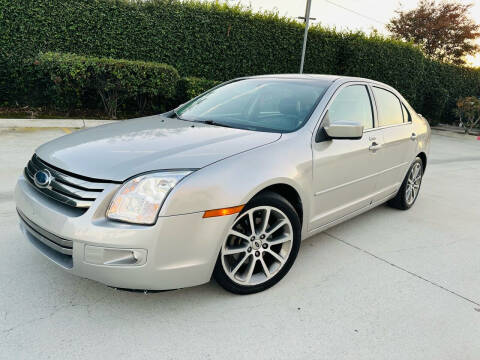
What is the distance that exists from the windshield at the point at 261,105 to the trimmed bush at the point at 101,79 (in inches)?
220

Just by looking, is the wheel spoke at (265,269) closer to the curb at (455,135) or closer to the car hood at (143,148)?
the car hood at (143,148)

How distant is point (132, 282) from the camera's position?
2105 mm

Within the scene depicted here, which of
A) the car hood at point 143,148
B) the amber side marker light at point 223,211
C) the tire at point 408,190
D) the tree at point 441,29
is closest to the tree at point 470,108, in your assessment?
the tree at point 441,29

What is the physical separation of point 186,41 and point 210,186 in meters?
9.08

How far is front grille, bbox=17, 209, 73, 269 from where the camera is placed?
2143 mm

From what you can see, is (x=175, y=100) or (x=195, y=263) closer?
(x=195, y=263)

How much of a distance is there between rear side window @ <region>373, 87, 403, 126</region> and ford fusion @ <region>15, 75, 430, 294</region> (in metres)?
0.19

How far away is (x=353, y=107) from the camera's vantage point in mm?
3465

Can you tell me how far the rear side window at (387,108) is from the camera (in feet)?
12.6

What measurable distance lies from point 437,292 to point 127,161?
2384mm

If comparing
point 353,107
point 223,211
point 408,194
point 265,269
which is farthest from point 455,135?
point 223,211

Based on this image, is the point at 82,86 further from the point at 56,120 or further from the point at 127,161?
the point at 127,161

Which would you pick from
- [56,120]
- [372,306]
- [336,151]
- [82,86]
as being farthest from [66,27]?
[372,306]

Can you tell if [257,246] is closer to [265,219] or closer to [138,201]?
[265,219]
